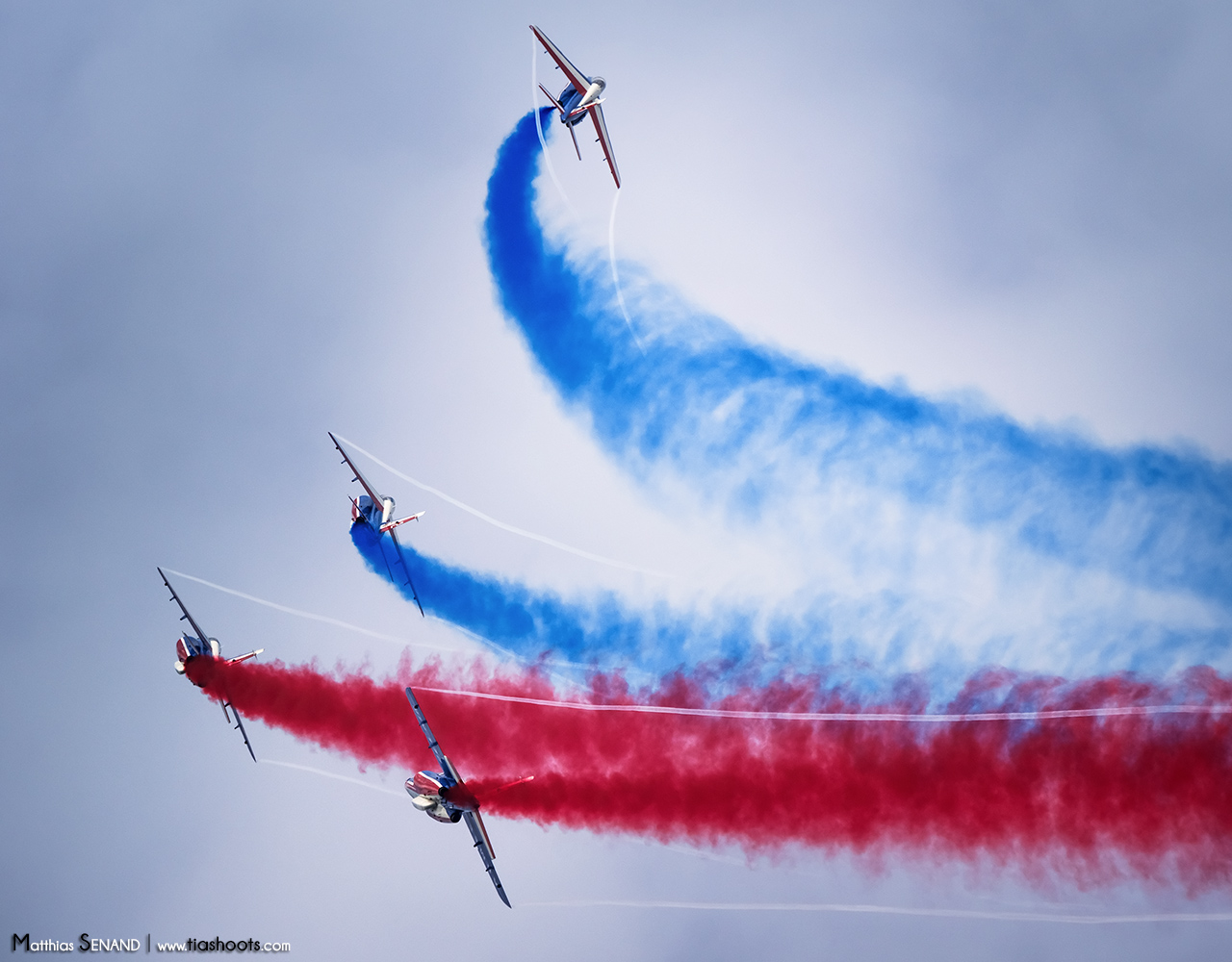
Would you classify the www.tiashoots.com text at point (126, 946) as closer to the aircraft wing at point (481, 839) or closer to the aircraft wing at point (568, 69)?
the aircraft wing at point (481, 839)

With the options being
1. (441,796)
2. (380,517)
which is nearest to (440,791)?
(441,796)

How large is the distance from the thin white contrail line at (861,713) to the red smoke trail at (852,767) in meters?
0.18

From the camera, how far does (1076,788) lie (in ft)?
112

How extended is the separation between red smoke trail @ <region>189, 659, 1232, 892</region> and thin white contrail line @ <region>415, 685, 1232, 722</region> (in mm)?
182

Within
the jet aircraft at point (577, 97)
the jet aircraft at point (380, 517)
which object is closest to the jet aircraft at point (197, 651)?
the jet aircraft at point (380, 517)

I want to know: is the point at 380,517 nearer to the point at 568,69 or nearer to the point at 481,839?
the point at 481,839

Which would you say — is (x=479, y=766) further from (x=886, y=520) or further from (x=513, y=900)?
(x=513, y=900)

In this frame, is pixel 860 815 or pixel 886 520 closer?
pixel 860 815

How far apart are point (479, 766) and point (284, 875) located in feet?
96.7

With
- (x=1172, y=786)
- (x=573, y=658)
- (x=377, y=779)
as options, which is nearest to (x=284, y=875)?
(x=377, y=779)

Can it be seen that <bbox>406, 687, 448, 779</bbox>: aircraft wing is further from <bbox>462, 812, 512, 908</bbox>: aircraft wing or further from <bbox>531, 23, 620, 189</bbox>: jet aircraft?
<bbox>531, 23, 620, 189</bbox>: jet aircraft

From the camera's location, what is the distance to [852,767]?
37.0 m

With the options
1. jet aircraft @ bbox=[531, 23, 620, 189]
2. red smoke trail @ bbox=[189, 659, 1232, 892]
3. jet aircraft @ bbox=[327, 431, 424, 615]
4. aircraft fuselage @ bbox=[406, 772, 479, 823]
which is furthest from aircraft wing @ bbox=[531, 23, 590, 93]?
aircraft fuselage @ bbox=[406, 772, 479, 823]

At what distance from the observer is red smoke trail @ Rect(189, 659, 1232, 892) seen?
33.4 m
